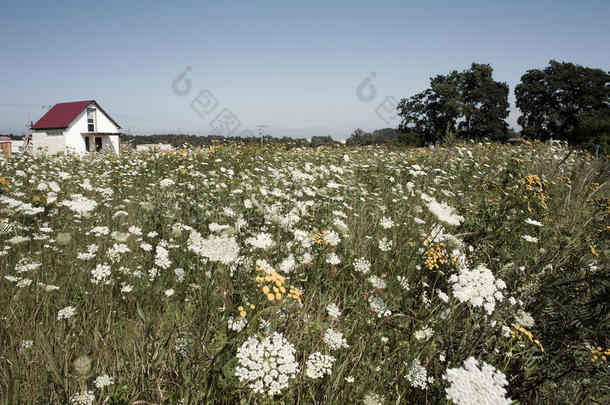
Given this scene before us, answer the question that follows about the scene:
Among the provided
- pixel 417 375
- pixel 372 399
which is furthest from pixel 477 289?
pixel 372 399

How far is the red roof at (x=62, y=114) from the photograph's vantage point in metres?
42.1

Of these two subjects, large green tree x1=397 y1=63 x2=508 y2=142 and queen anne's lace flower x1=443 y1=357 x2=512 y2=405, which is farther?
large green tree x1=397 y1=63 x2=508 y2=142

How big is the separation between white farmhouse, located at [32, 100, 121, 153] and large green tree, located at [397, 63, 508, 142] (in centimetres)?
4546

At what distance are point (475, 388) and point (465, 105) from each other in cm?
5638

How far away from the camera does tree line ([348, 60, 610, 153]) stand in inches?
1929

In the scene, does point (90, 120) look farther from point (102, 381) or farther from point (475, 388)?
point (475, 388)

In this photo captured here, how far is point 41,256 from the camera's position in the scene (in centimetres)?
273

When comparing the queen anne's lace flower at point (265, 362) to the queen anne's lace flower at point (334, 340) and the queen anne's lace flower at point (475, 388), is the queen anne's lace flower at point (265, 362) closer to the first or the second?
the queen anne's lace flower at point (334, 340)

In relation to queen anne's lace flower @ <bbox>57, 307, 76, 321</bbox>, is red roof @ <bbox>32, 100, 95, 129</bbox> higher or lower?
higher

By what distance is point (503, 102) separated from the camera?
5197 cm

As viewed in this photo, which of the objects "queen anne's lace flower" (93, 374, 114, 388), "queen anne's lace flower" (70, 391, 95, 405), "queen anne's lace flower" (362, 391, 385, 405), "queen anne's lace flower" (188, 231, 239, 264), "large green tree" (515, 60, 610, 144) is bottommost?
"queen anne's lace flower" (362, 391, 385, 405)

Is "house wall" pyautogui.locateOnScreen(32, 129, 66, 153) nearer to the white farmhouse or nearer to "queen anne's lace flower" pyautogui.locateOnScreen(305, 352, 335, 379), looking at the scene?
the white farmhouse

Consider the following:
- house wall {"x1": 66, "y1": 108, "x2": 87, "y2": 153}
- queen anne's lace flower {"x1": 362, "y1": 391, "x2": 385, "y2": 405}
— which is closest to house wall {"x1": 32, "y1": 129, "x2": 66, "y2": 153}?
house wall {"x1": 66, "y1": 108, "x2": 87, "y2": 153}

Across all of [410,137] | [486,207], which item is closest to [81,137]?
[410,137]
